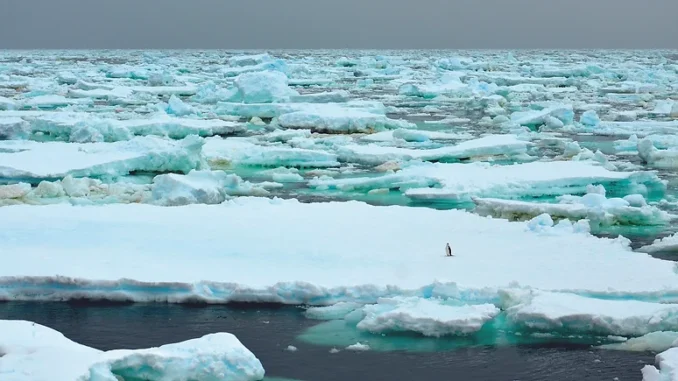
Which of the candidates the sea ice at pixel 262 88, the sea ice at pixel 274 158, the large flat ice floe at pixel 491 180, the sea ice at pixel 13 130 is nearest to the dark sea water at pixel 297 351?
the large flat ice floe at pixel 491 180

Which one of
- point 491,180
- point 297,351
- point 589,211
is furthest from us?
point 491,180

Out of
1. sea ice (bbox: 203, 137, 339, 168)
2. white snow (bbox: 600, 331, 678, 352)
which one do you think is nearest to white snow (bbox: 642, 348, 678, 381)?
white snow (bbox: 600, 331, 678, 352)

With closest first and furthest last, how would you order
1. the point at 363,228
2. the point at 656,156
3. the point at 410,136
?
the point at 363,228 → the point at 656,156 → the point at 410,136

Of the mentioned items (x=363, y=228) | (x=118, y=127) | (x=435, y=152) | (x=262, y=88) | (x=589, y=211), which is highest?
(x=262, y=88)

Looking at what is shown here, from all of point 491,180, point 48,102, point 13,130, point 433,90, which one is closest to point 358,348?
point 491,180

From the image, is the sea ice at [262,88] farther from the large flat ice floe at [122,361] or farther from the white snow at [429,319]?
the large flat ice floe at [122,361]

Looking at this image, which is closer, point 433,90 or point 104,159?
point 104,159

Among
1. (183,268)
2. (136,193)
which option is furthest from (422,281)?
(136,193)

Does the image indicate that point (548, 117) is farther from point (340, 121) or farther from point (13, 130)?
point (13, 130)
